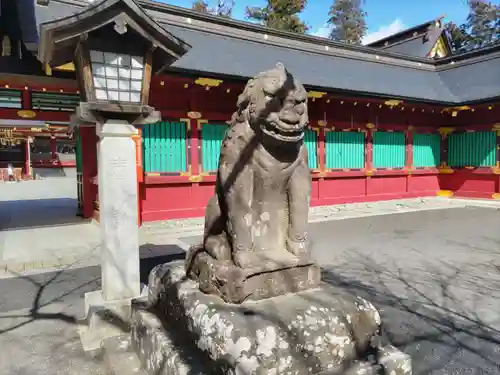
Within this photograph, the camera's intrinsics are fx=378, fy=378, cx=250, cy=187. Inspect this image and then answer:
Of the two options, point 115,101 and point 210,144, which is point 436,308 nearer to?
point 115,101

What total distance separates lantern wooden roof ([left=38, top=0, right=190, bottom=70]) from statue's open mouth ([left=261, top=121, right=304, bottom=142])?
190 centimetres

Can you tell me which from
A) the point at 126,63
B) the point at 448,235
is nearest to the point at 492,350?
the point at 126,63

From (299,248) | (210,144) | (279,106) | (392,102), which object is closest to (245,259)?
(299,248)

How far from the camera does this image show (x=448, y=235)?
809 centimetres

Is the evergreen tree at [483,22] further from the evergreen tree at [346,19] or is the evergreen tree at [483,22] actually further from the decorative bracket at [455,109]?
the decorative bracket at [455,109]

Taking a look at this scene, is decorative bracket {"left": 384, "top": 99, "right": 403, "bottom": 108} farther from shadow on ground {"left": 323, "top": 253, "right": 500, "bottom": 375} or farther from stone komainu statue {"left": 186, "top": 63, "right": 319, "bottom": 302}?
stone komainu statue {"left": 186, "top": 63, "right": 319, "bottom": 302}

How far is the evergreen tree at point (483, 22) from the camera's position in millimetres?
34219

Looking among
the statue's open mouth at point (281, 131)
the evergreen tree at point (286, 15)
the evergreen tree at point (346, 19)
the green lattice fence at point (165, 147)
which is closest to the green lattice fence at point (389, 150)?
the green lattice fence at point (165, 147)

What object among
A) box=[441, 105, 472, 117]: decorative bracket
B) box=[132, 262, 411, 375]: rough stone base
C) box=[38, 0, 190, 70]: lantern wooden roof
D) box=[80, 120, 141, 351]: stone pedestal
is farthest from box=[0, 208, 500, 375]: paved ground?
box=[441, 105, 472, 117]: decorative bracket

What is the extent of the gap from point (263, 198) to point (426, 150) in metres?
13.4

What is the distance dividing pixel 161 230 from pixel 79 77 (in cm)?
547

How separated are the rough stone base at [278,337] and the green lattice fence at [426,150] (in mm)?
12757

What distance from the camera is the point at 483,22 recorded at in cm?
3466

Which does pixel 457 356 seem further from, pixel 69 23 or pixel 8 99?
pixel 8 99
